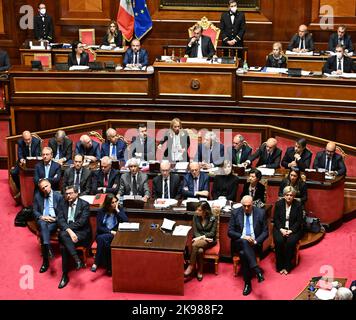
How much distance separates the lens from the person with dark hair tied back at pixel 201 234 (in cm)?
892

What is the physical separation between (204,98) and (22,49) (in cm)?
392

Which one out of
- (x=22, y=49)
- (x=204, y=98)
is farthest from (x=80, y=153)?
(x=22, y=49)

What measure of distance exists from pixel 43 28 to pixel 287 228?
715 cm

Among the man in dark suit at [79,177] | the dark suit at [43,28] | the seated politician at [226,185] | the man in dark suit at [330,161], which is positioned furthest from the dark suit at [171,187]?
the dark suit at [43,28]

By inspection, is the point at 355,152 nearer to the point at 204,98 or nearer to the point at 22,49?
the point at 204,98

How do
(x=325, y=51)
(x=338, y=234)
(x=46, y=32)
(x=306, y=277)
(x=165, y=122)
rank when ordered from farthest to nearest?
(x=46, y=32)
(x=325, y=51)
(x=165, y=122)
(x=338, y=234)
(x=306, y=277)

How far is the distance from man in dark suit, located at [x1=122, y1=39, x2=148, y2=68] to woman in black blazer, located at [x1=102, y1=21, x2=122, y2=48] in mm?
1127

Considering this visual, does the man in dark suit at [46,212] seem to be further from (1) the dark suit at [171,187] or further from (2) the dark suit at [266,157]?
(2) the dark suit at [266,157]

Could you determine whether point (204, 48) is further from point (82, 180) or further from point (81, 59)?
point (82, 180)

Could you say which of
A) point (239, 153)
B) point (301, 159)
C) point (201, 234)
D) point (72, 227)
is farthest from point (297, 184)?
point (72, 227)

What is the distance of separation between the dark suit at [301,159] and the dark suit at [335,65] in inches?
83.8

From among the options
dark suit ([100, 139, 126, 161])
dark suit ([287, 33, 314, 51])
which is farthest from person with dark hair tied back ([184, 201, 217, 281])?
dark suit ([287, 33, 314, 51])

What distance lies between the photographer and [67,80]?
39.5ft

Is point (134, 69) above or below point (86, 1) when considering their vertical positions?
below
